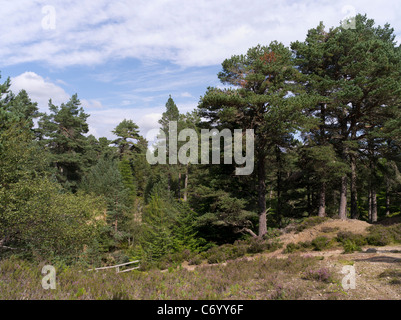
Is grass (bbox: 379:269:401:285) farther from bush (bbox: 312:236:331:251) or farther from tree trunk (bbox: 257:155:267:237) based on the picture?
tree trunk (bbox: 257:155:267:237)

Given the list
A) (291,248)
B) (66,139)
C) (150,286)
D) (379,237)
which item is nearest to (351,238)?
(379,237)

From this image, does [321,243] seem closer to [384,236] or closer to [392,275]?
[384,236]

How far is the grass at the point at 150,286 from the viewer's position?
15.5ft

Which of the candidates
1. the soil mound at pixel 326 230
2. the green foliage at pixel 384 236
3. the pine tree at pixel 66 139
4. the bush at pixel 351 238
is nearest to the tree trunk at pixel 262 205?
the soil mound at pixel 326 230

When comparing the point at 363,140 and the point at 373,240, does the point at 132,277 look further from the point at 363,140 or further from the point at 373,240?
the point at 363,140

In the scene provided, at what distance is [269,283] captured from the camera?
6.61m

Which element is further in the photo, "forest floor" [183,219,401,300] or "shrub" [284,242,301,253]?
"shrub" [284,242,301,253]

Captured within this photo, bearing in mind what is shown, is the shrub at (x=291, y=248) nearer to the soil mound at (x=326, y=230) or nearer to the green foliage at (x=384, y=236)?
the soil mound at (x=326, y=230)

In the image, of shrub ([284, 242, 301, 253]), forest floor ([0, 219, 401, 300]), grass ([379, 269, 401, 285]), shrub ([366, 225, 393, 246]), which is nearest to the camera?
forest floor ([0, 219, 401, 300])

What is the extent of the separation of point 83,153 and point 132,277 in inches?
1619

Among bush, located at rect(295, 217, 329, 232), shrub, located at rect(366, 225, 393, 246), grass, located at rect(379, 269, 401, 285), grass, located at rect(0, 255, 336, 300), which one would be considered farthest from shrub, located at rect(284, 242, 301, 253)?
grass, located at rect(379, 269, 401, 285)

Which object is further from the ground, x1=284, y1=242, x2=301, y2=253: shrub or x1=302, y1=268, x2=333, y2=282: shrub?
x1=302, y1=268, x2=333, y2=282: shrub

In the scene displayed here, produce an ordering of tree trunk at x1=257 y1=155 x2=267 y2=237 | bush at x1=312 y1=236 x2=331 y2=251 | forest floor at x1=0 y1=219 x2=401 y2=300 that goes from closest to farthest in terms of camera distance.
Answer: forest floor at x1=0 y1=219 x2=401 y2=300, bush at x1=312 y1=236 x2=331 y2=251, tree trunk at x1=257 y1=155 x2=267 y2=237

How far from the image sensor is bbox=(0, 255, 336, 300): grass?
4.73m
